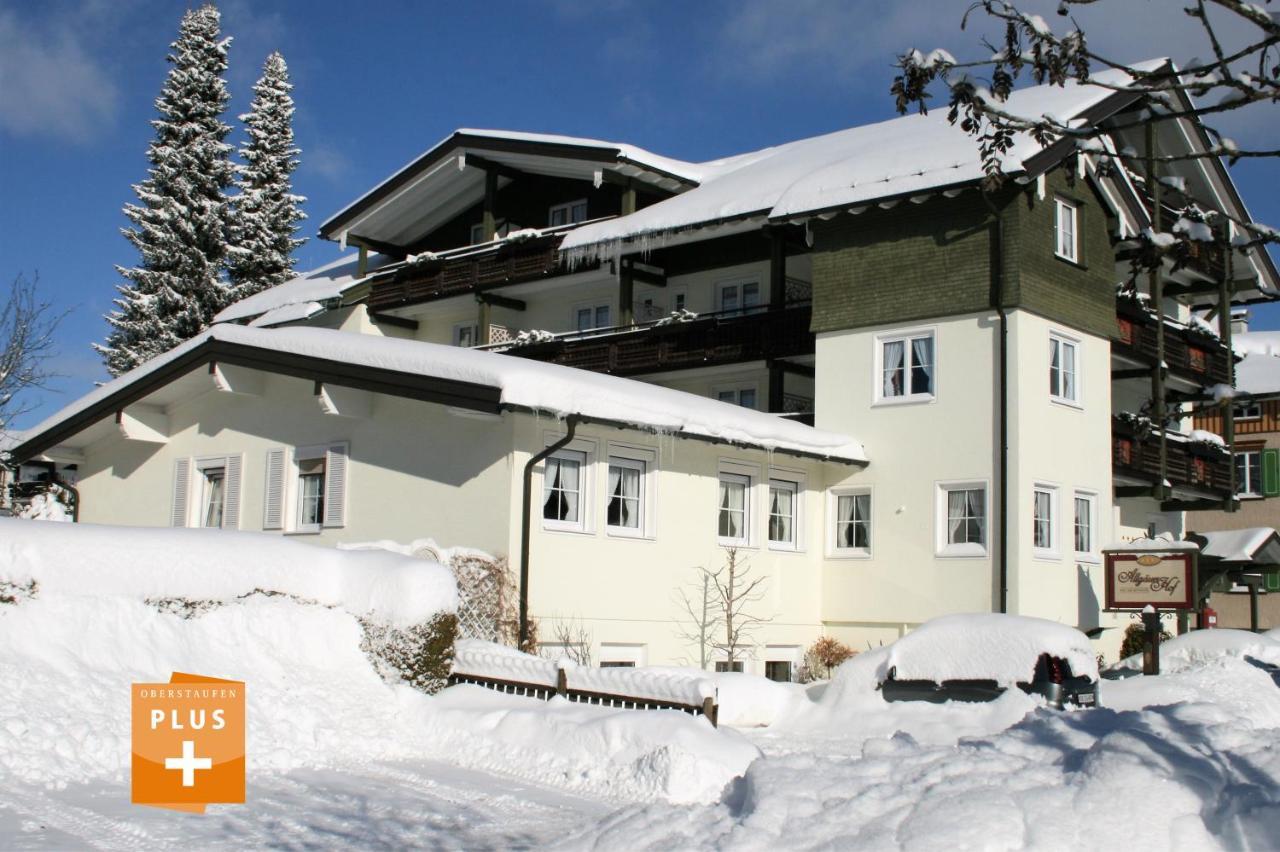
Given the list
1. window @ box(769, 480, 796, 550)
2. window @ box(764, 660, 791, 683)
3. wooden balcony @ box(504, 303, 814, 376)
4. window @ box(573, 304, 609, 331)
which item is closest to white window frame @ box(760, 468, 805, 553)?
window @ box(769, 480, 796, 550)

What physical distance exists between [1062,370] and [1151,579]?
14.2 feet

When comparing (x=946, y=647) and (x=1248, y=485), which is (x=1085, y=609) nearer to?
(x=946, y=647)

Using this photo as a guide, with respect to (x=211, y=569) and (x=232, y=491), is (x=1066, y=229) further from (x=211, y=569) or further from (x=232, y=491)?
(x=211, y=569)

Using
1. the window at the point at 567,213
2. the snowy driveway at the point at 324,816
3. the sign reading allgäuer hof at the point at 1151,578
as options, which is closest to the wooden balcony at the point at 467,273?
the window at the point at 567,213

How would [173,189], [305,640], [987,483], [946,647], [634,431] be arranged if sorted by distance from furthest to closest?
1. [173,189]
2. [987,483]
3. [634,431]
4. [946,647]
5. [305,640]

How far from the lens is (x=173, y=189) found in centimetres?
4572

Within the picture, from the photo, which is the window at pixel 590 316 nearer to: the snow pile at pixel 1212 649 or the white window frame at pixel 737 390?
the white window frame at pixel 737 390

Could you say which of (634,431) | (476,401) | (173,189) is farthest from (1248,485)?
(173,189)

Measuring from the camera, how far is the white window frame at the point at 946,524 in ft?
76.1

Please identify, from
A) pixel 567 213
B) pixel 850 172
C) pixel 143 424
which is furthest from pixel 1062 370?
pixel 143 424

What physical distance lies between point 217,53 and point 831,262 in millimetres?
29423

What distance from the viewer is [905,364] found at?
24.6 meters

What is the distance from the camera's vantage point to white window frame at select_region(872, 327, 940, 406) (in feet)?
79.3

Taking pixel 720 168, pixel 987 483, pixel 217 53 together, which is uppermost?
pixel 217 53
